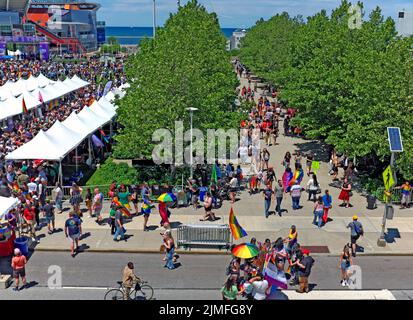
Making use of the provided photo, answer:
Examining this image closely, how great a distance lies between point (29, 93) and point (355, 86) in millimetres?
24084

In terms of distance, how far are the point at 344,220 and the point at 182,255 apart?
689 centimetres

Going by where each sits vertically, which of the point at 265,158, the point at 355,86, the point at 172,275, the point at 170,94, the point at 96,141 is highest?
the point at 355,86

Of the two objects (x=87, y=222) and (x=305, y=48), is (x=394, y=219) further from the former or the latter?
(x=305, y=48)

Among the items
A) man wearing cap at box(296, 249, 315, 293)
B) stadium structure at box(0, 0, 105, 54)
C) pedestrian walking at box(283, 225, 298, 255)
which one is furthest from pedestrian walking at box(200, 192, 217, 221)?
stadium structure at box(0, 0, 105, 54)

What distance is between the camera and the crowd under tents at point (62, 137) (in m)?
21.8

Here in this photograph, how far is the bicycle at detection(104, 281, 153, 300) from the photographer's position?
12.6m

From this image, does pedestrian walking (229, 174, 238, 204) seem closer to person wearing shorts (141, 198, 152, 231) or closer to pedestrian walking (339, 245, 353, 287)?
person wearing shorts (141, 198, 152, 231)

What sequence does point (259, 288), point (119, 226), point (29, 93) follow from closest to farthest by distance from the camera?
point (259, 288), point (119, 226), point (29, 93)

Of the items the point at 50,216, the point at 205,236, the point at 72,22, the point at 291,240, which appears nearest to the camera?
the point at 291,240

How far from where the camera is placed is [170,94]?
77.5 feet

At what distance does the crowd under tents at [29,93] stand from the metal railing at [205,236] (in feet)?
62.3

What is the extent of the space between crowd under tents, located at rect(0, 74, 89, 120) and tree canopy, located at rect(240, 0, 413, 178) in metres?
17.5

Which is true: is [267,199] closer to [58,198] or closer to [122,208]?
[122,208]

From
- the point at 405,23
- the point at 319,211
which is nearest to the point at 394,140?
the point at 319,211
